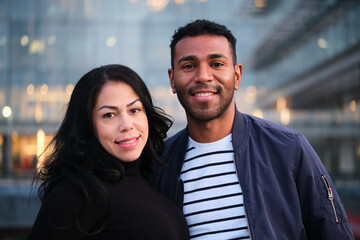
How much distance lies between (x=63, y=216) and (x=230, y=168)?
1.20 meters

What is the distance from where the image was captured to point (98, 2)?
63.2 feet

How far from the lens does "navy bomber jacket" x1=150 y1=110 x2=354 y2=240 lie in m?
2.67

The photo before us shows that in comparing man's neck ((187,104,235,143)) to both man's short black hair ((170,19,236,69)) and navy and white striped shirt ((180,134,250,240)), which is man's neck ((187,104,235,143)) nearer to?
navy and white striped shirt ((180,134,250,240))

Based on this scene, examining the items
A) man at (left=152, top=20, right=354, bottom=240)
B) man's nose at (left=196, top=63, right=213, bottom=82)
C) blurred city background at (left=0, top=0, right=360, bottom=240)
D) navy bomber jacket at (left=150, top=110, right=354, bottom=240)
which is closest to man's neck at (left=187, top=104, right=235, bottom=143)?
man at (left=152, top=20, right=354, bottom=240)

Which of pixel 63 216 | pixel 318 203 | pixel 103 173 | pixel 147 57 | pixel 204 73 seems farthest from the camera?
pixel 147 57

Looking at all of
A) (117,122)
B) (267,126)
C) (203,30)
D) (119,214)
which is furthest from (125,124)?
(267,126)

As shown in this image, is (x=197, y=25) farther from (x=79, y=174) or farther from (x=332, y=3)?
(x=332, y=3)

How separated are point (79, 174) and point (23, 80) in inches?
720

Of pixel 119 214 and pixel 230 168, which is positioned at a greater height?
pixel 230 168

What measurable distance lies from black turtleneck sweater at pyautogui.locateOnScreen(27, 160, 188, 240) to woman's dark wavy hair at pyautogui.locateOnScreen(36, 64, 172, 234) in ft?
0.24

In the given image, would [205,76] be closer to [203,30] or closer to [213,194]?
[203,30]

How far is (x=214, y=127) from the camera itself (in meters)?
3.04

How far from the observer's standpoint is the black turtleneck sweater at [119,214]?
2.25 meters

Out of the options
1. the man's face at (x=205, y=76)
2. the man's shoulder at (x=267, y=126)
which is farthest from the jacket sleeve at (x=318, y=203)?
the man's face at (x=205, y=76)
